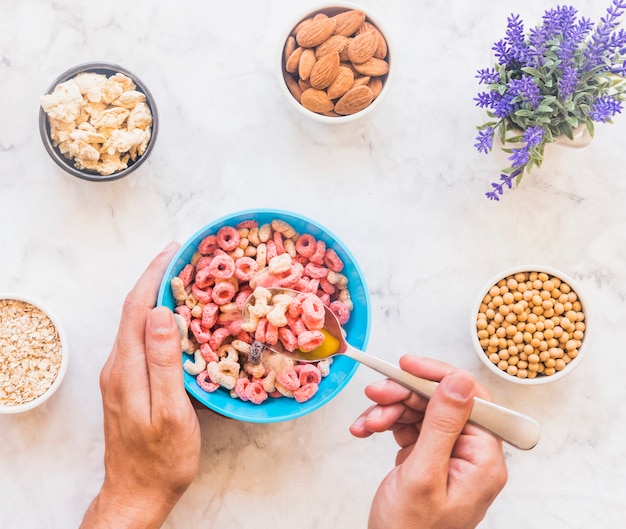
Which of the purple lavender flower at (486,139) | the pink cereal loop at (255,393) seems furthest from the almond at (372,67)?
the pink cereal loop at (255,393)

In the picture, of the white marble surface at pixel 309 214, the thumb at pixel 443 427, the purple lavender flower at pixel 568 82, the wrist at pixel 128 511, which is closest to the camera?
the thumb at pixel 443 427

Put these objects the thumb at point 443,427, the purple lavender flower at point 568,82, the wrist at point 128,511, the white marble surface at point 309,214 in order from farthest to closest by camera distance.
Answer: the white marble surface at point 309,214 < the wrist at point 128,511 < the purple lavender flower at point 568,82 < the thumb at point 443,427

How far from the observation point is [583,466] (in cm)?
147

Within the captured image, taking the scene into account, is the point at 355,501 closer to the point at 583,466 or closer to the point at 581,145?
the point at 583,466

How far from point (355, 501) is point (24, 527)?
0.71m

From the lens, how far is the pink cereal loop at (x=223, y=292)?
128cm

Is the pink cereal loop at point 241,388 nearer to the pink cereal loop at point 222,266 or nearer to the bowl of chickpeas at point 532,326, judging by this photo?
the pink cereal loop at point 222,266

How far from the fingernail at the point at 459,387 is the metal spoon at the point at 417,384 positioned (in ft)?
0.17

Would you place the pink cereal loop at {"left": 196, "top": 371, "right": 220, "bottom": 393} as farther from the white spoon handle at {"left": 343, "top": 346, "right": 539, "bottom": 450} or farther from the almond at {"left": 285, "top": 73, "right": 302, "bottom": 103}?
the almond at {"left": 285, "top": 73, "right": 302, "bottom": 103}

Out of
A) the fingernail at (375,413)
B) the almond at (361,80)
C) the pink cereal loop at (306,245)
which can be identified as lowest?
the fingernail at (375,413)

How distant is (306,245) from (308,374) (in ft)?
0.84

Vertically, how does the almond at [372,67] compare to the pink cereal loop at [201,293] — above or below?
above

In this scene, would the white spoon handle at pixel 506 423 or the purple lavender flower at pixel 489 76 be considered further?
the purple lavender flower at pixel 489 76

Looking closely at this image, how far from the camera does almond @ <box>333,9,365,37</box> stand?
133cm
